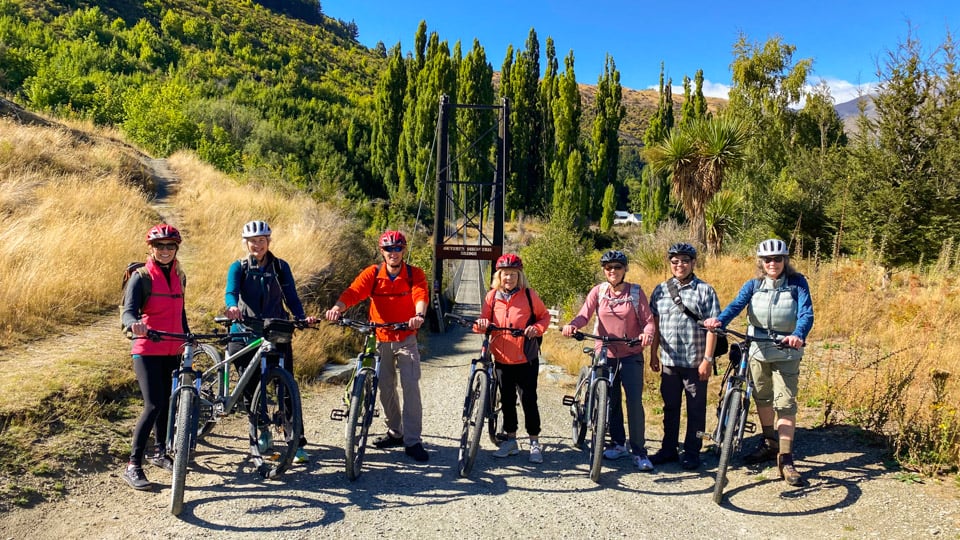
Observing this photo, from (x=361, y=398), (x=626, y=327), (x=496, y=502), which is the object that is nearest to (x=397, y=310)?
(x=361, y=398)

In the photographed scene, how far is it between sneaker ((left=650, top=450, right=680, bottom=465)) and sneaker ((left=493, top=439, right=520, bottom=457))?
1144 millimetres

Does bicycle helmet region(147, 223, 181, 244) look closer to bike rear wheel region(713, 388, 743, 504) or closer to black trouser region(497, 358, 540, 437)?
black trouser region(497, 358, 540, 437)

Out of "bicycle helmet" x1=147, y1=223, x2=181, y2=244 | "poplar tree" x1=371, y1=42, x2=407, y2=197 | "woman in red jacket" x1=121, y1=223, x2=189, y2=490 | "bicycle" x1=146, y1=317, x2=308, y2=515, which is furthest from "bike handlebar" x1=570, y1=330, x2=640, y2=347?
"poplar tree" x1=371, y1=42, x2=407, y2=197

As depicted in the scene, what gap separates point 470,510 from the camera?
13.0 ft

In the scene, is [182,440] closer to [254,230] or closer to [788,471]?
[254,230]

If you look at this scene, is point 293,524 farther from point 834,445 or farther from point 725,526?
point 834,445

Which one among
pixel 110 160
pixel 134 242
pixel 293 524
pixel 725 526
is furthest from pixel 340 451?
pixel 110 160

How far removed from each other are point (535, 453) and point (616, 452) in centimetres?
69

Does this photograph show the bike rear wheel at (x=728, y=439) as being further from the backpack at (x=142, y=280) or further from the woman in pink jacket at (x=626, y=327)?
the backpack at (x=142, y=280)

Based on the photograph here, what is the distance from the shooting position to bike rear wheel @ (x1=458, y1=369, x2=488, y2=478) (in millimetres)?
4445

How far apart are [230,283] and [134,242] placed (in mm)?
5149

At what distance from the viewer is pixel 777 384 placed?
4.47 m

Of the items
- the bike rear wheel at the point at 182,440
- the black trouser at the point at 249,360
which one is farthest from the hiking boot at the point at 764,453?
the bike rear wheel at the point at 182,440

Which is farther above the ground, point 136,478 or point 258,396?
point 258,396
